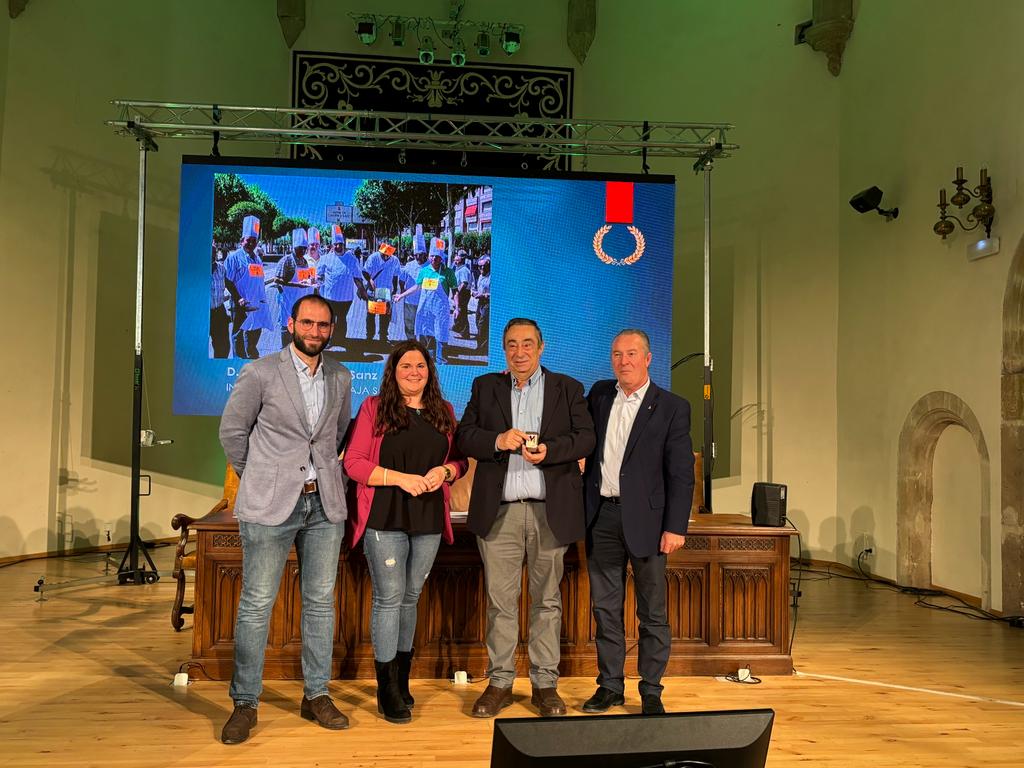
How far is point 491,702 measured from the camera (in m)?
3.80

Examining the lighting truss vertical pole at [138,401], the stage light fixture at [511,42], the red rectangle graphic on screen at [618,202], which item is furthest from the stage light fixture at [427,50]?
the lighting truss vertical pole at [138,401]

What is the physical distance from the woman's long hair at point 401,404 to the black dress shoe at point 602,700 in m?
1.28

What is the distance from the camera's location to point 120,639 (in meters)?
5.18

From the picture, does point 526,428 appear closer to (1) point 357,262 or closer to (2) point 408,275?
(2) point 408,275

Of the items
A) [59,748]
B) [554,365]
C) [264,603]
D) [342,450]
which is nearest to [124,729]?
[59,748]

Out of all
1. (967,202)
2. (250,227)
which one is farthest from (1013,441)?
(250,227)

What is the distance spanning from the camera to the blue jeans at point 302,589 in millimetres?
3482

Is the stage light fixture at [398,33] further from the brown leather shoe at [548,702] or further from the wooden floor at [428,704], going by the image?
the brown leather shoe at [548,702]

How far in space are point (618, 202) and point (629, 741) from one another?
6.19 metres

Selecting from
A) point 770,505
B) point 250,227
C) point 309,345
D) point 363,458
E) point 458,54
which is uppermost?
point 458,54

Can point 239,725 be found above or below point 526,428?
below

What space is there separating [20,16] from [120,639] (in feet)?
19.6

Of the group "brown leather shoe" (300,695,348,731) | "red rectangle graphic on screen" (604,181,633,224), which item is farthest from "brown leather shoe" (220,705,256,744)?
"red rectangle graphic on screen" (604,181,633,224)

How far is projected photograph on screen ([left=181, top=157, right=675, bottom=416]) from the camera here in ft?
22.7
